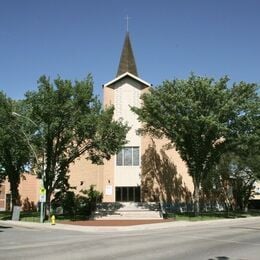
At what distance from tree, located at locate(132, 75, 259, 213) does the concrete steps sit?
4375 millimetres

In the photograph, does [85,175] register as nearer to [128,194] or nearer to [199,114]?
[128,194]

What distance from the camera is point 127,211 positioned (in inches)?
1599

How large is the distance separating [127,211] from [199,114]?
1172cm

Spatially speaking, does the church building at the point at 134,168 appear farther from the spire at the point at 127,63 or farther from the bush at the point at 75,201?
the spire at the point at 127,63

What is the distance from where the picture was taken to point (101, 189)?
45.7 m

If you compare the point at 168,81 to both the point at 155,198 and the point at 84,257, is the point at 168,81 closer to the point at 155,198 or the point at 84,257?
the point at 155,198

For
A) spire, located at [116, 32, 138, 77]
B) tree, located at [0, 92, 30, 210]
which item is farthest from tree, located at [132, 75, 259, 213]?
spire, located at [116, 32, 138, 77]

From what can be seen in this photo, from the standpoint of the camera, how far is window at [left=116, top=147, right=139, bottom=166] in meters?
45.8

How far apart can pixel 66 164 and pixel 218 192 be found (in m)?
23.8

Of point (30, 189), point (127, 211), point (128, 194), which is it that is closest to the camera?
point (127, 211)

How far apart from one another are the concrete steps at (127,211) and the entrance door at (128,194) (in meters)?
2.19

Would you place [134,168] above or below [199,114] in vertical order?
below

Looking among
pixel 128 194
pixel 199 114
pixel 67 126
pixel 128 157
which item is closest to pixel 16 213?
pixel 67 126

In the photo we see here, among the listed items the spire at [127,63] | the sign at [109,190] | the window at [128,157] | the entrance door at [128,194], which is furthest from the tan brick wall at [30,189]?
the spire at [127,63]
